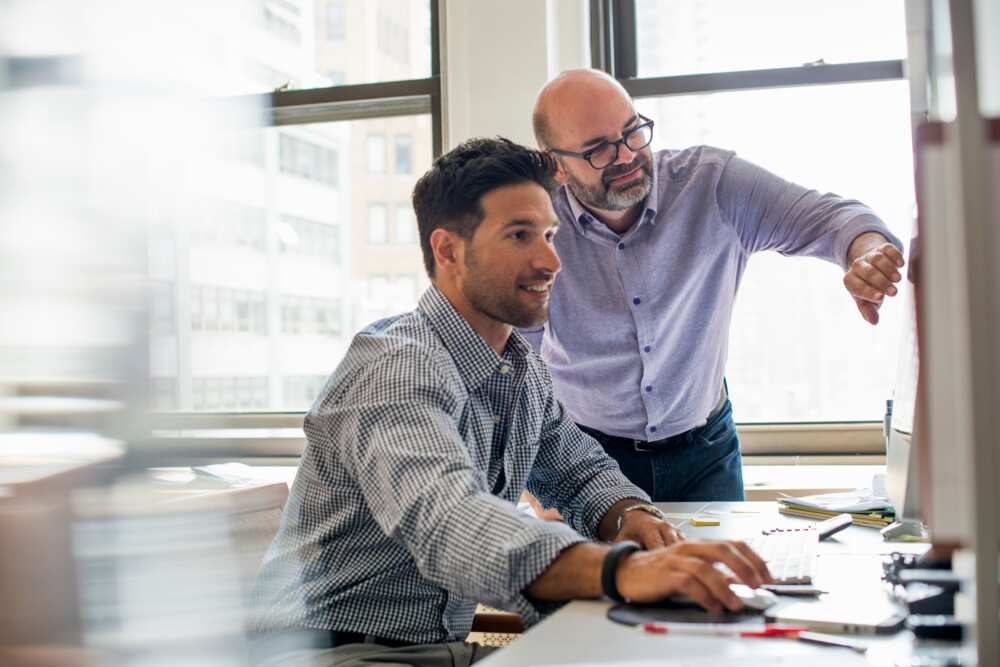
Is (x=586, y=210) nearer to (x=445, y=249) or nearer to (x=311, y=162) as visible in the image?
(x=445, y=249)

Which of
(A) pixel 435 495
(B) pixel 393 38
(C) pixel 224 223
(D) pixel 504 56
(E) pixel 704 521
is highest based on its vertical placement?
(B) pixel 393 38

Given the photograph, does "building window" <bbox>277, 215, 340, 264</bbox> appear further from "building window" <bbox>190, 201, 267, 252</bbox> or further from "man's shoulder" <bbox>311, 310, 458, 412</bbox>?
"building window" <bbox>190, 201, 267, 252</bbox>

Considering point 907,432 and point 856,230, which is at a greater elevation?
point 856,230

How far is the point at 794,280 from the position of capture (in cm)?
316

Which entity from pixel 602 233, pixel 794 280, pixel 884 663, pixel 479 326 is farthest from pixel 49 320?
pixel 794 280

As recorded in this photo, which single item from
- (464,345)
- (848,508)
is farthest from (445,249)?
(848,508)

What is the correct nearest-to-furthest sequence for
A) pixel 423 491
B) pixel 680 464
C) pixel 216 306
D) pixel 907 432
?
pixel 216 306 < pixel 423 491 < pixel 907 432 < pixel 680 464

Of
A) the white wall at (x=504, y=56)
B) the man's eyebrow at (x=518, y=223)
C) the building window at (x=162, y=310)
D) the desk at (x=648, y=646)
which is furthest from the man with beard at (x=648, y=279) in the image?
the building window at (x=162, y=310)

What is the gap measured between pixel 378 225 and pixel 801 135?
1.38 metres

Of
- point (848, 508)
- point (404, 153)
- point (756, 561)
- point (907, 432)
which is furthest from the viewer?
point (404, 153)

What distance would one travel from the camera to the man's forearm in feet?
3.70

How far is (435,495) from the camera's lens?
1206 mm

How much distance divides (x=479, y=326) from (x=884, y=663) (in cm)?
92

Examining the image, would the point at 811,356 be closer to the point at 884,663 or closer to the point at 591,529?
the point at 591,529
